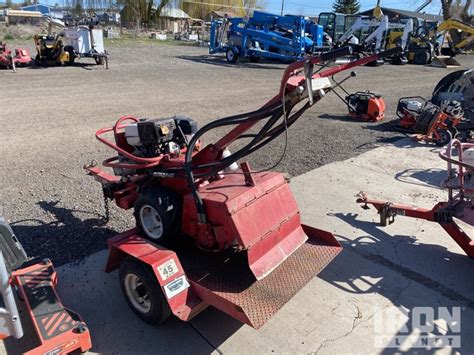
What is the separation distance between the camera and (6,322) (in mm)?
2377

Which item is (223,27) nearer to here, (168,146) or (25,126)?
(25,126)

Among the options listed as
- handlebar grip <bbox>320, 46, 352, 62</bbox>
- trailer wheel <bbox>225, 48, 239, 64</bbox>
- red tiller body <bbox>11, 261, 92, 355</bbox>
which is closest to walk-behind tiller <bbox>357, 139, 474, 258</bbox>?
handlebar grip <bbox>320, 46, 352, 62</bbox>

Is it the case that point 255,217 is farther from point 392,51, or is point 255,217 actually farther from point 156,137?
point 392,51

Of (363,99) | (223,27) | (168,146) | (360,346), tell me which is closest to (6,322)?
(168,146)

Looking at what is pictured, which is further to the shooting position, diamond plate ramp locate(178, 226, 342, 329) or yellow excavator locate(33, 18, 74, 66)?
yellow excavator locate(33, 18, 74, 66)

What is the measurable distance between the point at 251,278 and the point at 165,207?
2.94ft

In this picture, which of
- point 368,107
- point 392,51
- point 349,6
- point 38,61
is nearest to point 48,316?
point 392,51

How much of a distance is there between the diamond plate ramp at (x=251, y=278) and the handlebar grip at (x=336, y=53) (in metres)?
1.68

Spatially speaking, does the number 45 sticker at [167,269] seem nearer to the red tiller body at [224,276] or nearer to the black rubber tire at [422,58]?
the red tiller body at [224,276]

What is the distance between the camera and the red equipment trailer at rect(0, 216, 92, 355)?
237 cm

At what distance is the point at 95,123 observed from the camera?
345 inches

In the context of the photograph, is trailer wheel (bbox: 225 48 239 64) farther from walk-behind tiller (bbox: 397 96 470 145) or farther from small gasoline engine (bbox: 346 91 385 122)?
walk-behind tiller (bbox: 397 96 470 145)

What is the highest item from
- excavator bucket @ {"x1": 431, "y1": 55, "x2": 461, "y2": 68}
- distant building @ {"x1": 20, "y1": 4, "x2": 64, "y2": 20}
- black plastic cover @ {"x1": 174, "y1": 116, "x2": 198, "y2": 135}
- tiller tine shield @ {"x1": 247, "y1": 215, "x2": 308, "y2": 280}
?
distant building @ {"x1": 20, "y1": 4, "x2": 64, "y2": 20}

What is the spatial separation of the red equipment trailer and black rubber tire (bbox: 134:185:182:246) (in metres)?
0.87
